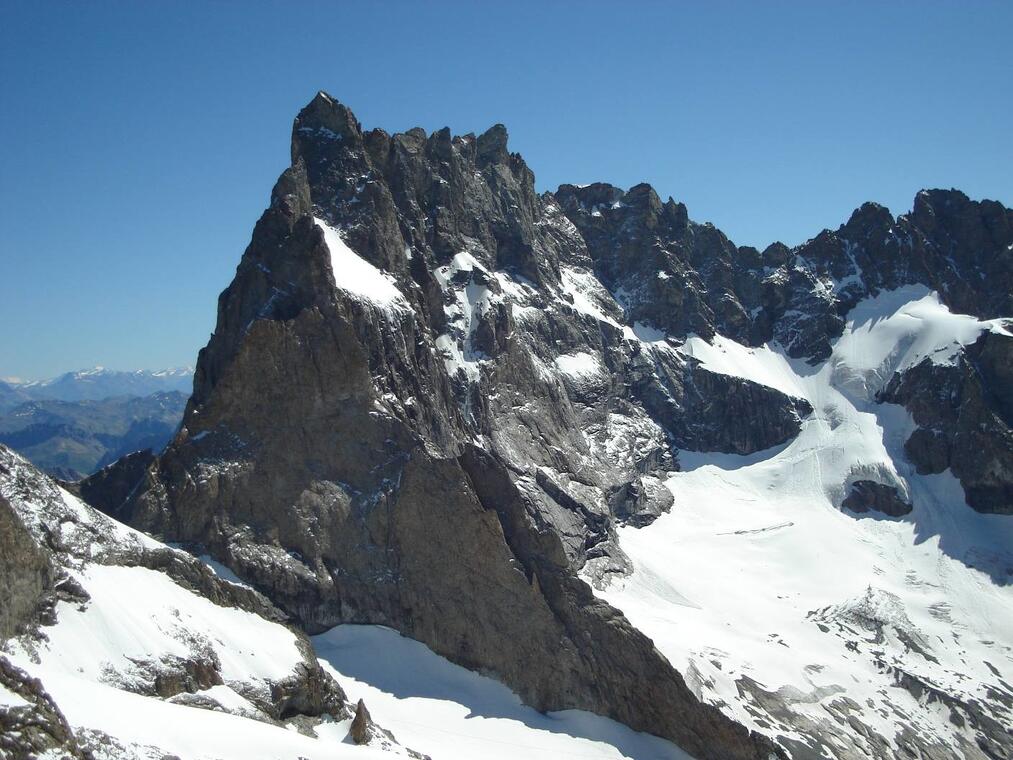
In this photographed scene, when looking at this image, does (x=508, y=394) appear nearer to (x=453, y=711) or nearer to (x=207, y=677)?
(x=453, y=711)

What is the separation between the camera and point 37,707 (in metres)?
33.3

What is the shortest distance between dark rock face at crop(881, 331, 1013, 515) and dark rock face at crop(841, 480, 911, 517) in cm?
784

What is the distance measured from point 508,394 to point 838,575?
49342 millimetres

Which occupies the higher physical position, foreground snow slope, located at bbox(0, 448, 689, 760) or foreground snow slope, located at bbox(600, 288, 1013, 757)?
foreground snow slope, located at bbox(600, 288, 1013, 757)

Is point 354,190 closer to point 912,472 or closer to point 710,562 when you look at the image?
point 710,562

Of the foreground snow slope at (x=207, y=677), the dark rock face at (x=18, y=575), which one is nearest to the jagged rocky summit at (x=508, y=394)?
the foreground snow slope at (x=207, y=677)

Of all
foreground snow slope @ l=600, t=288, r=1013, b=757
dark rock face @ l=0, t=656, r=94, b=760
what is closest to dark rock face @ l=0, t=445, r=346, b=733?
dark rock face @ l=0, t=656, r=94, b=760

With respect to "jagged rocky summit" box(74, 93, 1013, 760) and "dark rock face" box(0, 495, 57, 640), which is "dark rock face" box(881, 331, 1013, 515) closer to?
"jagged rocky summit" box(74, 93, 1013, 760)

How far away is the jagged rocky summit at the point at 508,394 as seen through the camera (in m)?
77.6

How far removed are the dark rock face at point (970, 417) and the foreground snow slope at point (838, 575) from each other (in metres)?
2.73

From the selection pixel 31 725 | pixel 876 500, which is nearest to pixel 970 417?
pixel 876 500

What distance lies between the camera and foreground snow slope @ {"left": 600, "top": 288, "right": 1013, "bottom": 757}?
85.1 m

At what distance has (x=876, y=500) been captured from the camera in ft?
439

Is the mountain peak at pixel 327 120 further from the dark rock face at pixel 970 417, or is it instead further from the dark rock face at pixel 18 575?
the dark rock face at pixel 970 417
